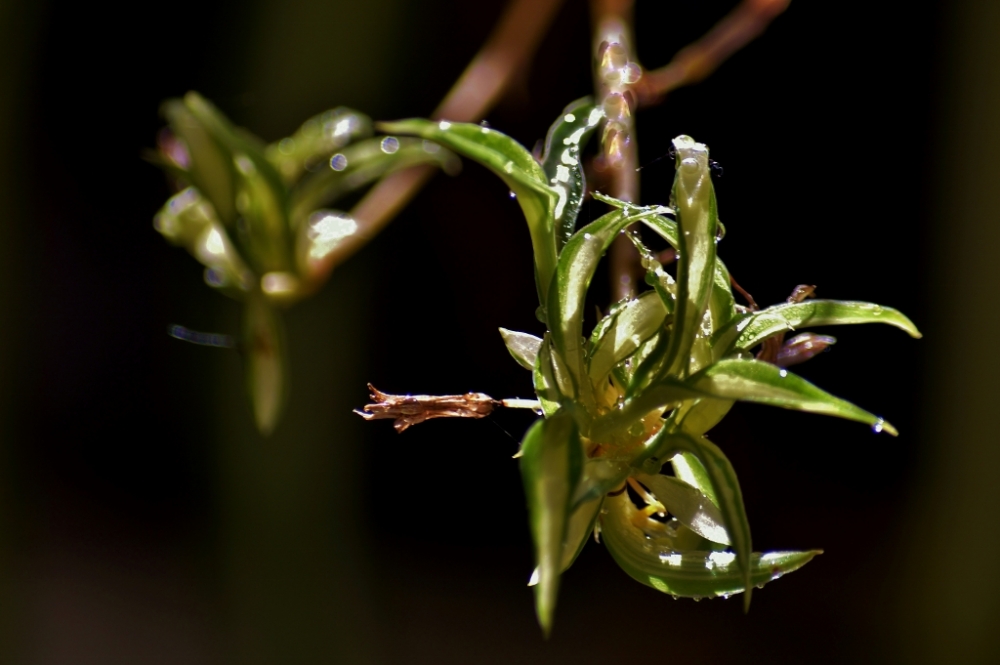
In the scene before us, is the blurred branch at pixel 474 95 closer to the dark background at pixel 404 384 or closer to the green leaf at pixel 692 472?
the green leaf at pixel 692 472

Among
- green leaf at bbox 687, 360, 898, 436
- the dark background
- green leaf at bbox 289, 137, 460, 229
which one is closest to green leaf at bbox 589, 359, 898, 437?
green leaf at bbox 687, 360, 898, 436

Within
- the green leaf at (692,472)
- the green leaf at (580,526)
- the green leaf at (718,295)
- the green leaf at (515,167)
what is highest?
the green leaf at (515,167)

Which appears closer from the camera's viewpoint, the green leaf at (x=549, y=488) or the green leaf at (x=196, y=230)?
the green leaf at (x=549, y=488)

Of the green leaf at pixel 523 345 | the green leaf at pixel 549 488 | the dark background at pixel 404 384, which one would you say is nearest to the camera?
the green leaf at pixel 549 488

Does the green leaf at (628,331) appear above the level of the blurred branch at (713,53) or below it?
below

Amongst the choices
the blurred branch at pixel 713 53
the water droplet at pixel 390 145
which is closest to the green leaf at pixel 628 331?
the water droplet at pixel 390 145

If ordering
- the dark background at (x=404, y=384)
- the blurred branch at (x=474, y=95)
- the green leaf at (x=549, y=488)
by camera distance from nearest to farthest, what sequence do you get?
the green leaf at (x=549, y=488) < the blurred branch at (x=474, y=95) < the dark background at (x=404, y=384)

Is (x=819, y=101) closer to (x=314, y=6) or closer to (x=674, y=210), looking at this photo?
(x=314, y=6)

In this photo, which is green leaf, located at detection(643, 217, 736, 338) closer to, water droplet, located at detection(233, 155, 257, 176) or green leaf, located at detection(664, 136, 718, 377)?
green leaf, located at detection(664, 136, 718, 377)
